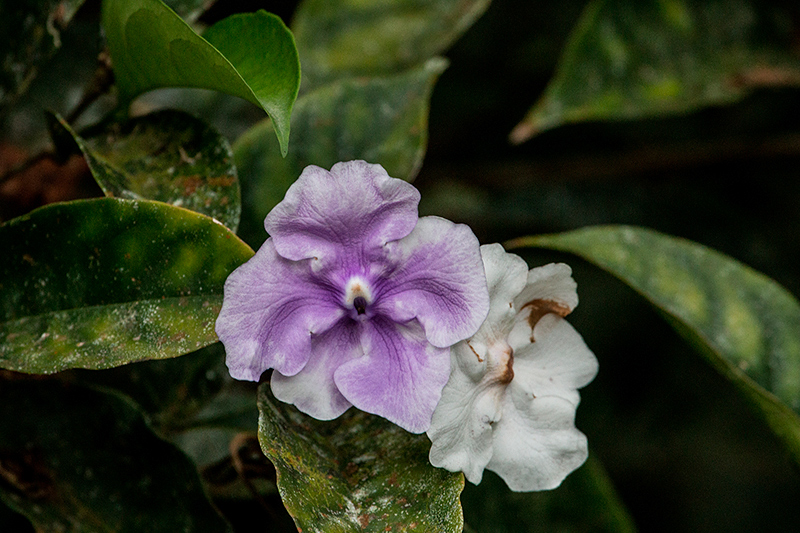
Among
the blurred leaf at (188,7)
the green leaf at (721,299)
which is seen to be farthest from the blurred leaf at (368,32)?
the green leaf at (721,299)

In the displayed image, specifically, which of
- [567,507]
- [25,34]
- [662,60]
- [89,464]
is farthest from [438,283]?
[662,60]

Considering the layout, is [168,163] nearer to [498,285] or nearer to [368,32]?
[498,285]

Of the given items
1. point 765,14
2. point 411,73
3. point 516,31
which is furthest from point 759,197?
point 411,73

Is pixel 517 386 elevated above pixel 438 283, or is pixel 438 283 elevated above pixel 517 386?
pixel 438 283

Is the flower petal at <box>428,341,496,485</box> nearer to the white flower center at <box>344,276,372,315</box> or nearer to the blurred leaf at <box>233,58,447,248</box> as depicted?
the white flower center at <box>344,276,372,315</box>

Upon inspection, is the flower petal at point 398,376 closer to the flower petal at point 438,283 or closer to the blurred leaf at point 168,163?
the flower petal at point 438,283

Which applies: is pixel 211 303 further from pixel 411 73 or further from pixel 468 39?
pixel 468 39
